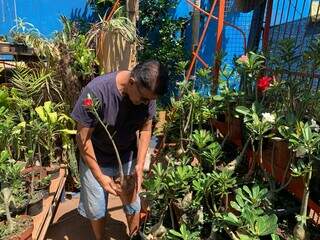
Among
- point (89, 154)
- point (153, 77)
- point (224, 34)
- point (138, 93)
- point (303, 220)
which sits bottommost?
point (303, 220)

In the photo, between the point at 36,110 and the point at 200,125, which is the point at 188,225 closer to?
the point at 200,125

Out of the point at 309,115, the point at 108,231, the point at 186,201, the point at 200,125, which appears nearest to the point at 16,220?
the point at 108,231

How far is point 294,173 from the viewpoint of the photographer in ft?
6.29

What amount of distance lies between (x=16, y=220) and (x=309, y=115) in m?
2.15

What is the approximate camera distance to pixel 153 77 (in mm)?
2094

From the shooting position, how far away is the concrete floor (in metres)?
3.46

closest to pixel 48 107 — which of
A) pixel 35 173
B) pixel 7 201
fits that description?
pixel 35 173

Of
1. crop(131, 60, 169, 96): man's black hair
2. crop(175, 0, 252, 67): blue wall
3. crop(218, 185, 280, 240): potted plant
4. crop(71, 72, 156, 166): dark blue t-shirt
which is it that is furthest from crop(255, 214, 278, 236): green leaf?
crop(175, 0, 252, 67): blue wall

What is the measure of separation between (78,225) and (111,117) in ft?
5.25

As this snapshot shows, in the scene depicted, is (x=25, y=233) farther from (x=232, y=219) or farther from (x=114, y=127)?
(x=232, y=219)

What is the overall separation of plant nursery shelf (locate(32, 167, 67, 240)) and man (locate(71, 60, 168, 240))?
37 cm

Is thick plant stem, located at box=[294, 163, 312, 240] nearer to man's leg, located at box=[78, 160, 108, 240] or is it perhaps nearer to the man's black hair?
the man's black hair

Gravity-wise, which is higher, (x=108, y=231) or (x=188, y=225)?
(x=188, y=225)

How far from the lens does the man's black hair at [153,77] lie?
2100mm
